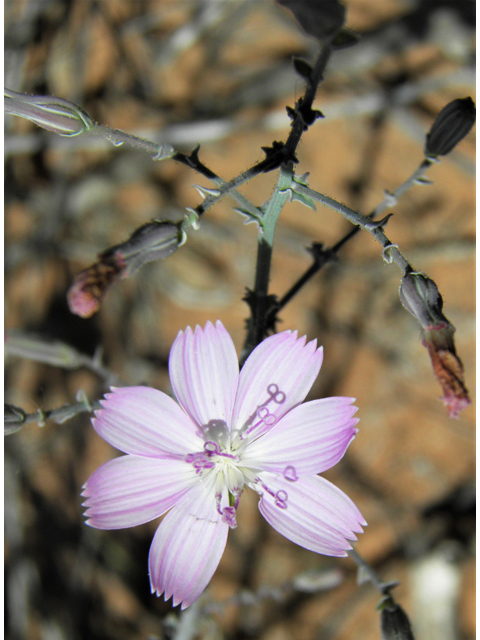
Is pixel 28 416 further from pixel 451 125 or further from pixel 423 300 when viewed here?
pixel 451 125

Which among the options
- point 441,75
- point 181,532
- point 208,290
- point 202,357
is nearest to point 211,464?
point 181,532

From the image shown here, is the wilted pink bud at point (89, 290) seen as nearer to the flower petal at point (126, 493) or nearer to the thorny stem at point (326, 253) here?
the flower petal at point (126, 493)

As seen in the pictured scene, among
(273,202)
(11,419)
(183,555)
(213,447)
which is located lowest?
(183,555)

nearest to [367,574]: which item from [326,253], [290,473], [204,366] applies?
[290,473]

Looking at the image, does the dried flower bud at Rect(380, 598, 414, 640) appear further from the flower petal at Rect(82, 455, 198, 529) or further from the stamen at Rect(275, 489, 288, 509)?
the flower petal at Rect(82, 455, 198, 529)

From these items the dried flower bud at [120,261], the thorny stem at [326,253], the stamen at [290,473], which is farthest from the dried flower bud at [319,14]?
the stamen at [290,473]

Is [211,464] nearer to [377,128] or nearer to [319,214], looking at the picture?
[319,214]
